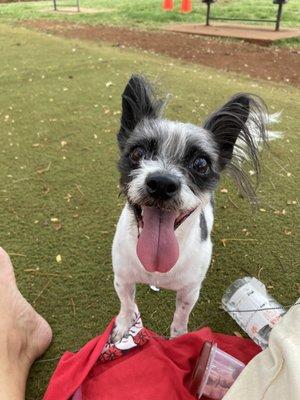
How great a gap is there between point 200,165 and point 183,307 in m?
0.88

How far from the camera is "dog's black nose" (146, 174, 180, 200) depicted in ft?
5.95

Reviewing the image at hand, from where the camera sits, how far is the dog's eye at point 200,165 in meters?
2.02

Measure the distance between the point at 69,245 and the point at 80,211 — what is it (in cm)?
42

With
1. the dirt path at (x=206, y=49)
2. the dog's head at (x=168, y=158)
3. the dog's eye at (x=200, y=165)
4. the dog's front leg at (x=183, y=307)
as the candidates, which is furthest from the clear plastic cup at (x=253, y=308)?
the dirt path at (x=206, y=49)

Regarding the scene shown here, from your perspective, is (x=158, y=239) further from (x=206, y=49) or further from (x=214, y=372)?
(x=206, y=49)

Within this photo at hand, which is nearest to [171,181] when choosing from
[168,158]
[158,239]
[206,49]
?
[168,158]

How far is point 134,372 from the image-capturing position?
6.89 feet

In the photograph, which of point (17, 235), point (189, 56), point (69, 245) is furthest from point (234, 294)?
point (189, 56)

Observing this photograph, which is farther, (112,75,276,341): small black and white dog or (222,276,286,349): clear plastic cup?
(222,276,286,349): clear plastic cup

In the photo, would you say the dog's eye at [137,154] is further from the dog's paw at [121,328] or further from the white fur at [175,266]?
the dog's paw at [121,328]

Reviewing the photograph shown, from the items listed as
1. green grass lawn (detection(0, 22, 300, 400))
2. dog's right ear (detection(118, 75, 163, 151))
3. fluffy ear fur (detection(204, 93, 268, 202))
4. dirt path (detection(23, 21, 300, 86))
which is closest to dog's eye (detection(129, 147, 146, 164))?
dog's right ear (detection(118, 75, 163, 151))

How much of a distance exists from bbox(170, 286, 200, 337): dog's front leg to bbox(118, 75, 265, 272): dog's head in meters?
0.38

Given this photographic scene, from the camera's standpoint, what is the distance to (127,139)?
221 cm

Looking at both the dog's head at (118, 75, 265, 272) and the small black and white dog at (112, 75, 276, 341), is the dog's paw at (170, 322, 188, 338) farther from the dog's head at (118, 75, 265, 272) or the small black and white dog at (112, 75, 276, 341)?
the dog's head at (118, 75, 265, 272)
